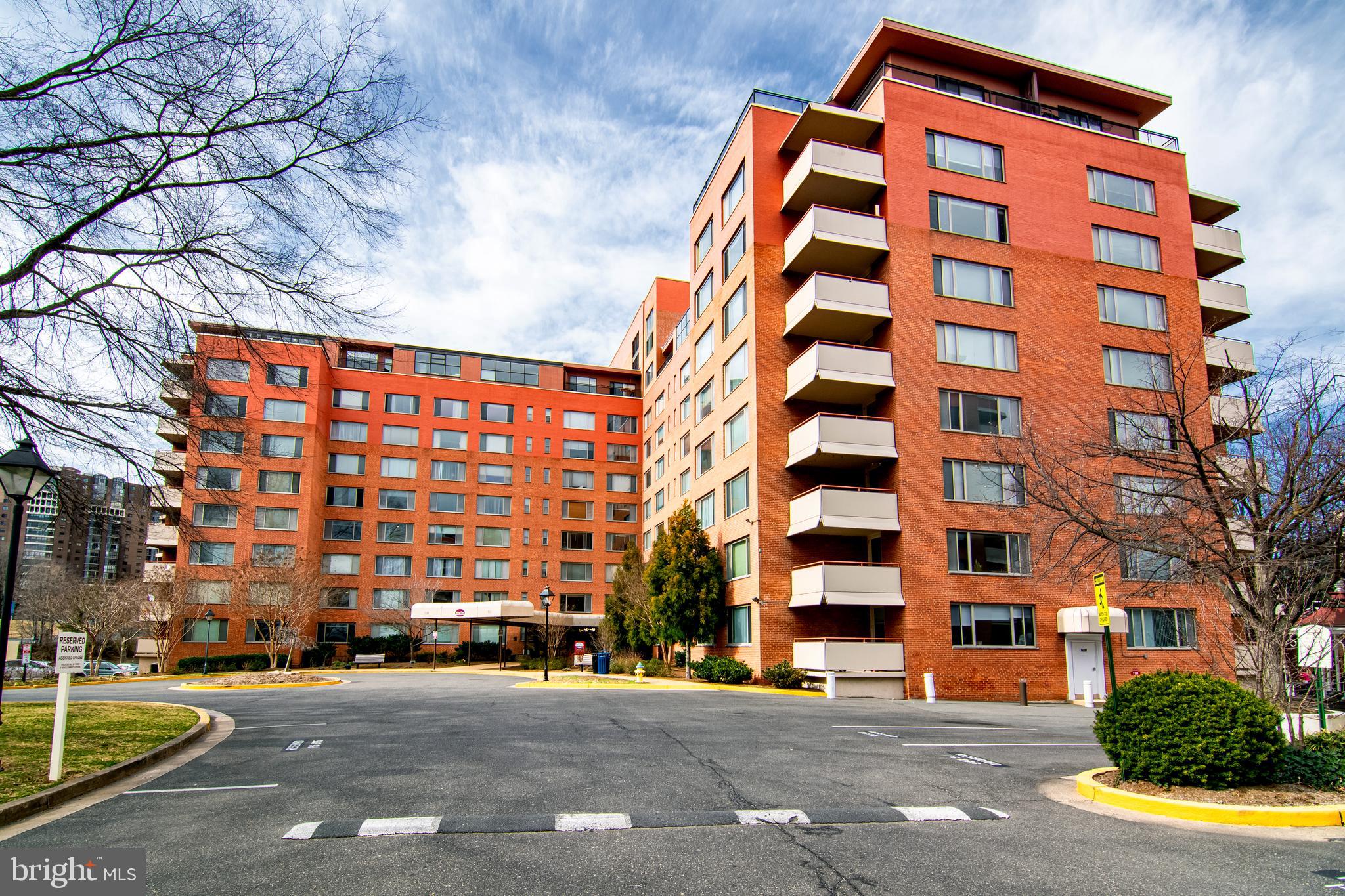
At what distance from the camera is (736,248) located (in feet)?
121

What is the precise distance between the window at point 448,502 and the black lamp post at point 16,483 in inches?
2150

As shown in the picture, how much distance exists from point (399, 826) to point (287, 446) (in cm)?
5747

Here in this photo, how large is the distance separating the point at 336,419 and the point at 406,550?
436 inches

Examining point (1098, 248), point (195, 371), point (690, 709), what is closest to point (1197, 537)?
point (690, 709)

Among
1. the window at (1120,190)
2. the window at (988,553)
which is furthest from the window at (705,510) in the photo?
the window at (1120,190)

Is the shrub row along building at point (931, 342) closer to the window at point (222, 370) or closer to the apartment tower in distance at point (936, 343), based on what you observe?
the apartment tower in distance at point (936, 343)

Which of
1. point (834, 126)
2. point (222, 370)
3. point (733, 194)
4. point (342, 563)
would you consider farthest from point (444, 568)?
point (222, 370)

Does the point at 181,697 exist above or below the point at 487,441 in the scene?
below

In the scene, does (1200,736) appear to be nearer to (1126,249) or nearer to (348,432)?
(1126,249)

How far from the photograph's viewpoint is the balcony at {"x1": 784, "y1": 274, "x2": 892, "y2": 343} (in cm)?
3045

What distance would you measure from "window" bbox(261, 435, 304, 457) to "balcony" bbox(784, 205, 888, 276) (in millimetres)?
41456

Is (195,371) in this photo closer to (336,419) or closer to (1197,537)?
(1197,537)

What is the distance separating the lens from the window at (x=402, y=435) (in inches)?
2554

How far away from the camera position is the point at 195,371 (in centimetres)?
1305
